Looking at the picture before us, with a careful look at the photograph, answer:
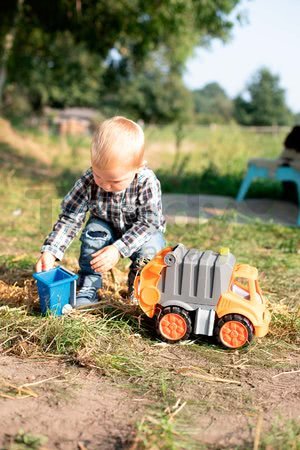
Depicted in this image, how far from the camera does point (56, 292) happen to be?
265 centimetres

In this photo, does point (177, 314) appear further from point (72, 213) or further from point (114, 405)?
point (72, 213)

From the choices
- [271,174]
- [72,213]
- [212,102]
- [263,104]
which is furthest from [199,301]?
[212,102]

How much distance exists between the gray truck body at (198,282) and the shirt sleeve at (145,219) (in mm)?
343

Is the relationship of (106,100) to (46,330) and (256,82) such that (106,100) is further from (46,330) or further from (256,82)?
(46,330)

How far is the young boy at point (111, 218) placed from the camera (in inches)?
106

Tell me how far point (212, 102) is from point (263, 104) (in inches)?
668

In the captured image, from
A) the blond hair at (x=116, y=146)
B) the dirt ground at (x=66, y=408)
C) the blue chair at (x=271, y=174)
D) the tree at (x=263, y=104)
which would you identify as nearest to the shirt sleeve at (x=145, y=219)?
the blond hair at (x=116, y=146)

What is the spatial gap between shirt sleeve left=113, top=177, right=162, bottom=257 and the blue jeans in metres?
0.08

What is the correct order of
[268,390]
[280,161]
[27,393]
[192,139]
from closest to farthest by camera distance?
[27,393] → [268,390] → [280,161] → [192,139]

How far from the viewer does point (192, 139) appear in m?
23.1

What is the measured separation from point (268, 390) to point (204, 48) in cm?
2094

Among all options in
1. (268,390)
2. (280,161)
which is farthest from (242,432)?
(280,161)

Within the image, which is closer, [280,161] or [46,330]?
[46,330]

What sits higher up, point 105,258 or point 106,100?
point 106,100
